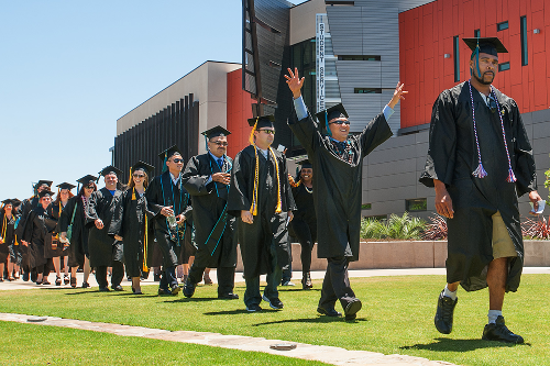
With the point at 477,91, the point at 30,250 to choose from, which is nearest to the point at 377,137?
the point at 477,91

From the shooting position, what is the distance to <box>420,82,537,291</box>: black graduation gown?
4.49 m

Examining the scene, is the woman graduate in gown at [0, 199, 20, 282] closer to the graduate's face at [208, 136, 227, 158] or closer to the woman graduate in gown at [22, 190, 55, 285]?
the woman graduate in gown at [22, 190, 55, 285]

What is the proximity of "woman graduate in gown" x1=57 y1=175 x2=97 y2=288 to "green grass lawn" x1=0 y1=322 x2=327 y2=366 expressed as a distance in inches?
302

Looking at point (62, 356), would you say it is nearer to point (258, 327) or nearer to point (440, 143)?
point (258, 327)

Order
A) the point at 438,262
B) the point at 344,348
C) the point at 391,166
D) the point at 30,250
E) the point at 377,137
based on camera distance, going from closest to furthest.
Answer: the point at 344,348 < the point at 377,137 < the point at 30,250 < the point at 438,262 < the point at 391,166

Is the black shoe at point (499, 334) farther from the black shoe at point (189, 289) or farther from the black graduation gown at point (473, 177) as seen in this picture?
the black shoe at point (189, 289)

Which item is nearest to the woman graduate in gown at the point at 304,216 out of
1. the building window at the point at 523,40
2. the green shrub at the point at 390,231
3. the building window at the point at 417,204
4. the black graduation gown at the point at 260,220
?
the black graduation gown at the point at 260,220

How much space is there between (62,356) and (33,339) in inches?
36.6

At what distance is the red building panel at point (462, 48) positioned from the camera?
29844mm

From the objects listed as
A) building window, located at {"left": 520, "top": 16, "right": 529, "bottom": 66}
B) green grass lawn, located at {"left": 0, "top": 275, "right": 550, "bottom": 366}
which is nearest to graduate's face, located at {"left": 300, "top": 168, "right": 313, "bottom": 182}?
green grass lawn, located at {"left": 0, "top": 275, "right": 550, "bottom": 366}

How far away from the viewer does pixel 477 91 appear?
485 centimetres

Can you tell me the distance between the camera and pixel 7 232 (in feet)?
56.2

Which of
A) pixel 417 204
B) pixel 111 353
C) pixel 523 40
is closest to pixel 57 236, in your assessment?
pixel 111 353

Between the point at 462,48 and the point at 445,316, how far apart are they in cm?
3054
